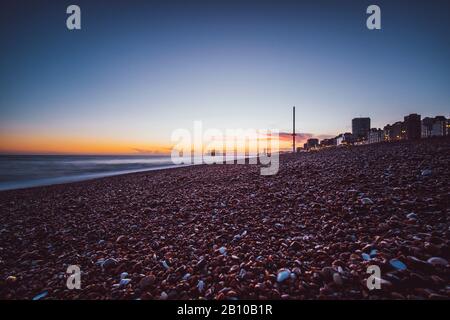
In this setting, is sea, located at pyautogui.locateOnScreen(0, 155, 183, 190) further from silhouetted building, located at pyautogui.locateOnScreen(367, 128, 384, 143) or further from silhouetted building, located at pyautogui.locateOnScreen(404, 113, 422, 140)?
silhouetted building, located at pyautogui.locateOnScreen(367, 128, 384, 143)

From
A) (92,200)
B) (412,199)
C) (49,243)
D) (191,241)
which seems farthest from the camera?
(92,200)

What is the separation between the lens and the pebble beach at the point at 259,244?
8.18 feet

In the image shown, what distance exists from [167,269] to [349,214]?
11.8 ft

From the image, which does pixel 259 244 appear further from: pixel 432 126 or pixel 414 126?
pixel 432 126

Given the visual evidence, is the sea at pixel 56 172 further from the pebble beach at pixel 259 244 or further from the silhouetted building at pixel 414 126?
the silhouetted building at pixel 414 126

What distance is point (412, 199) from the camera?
166 inches

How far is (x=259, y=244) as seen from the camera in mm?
3441

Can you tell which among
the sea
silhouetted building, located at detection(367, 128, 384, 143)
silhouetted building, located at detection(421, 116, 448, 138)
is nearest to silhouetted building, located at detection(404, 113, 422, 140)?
the sea

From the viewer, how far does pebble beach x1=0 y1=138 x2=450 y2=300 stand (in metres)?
2.49
